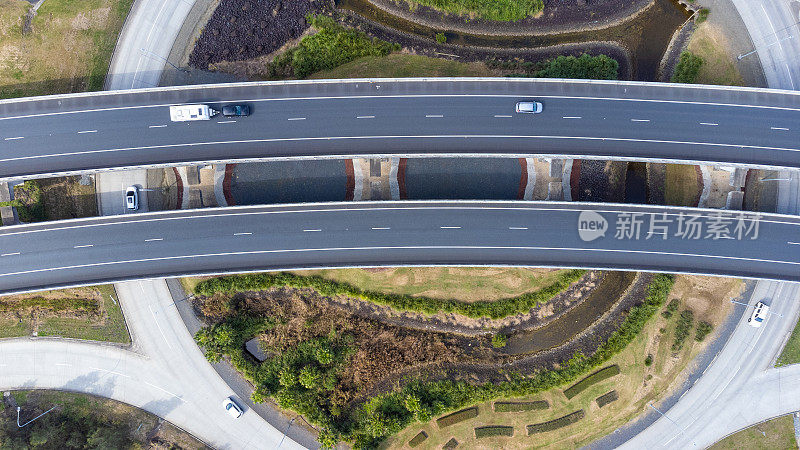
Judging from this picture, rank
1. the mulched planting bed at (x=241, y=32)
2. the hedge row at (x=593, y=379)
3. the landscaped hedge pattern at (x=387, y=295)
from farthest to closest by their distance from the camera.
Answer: the hedge row at (x=593, y=379)
the mulched planting bed at (x=241, y=32)
the landscaped hedge pattern at (x=387, y=295)

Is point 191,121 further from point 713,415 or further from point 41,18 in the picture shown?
point 713,415

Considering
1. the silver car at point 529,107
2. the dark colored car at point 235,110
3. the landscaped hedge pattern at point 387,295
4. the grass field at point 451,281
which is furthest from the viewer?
the grass field at point 451,281

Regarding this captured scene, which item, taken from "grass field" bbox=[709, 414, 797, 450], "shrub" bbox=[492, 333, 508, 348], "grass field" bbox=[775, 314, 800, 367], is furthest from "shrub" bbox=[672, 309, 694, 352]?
"shrub" bbox=[492, 333, 508, 348]

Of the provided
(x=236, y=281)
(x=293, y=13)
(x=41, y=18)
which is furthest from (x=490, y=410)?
(x=41, y=18)

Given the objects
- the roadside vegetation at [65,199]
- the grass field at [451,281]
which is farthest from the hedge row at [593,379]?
the roadside vegetation at [65,199]

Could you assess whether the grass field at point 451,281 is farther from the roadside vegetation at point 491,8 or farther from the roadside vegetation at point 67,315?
the roadside vegetation at point 491,8

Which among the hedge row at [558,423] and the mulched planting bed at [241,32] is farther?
the hedge row at [558,423]

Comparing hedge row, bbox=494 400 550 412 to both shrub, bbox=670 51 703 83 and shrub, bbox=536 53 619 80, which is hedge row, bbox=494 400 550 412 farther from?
shrub, bbox=670 51 703 83
